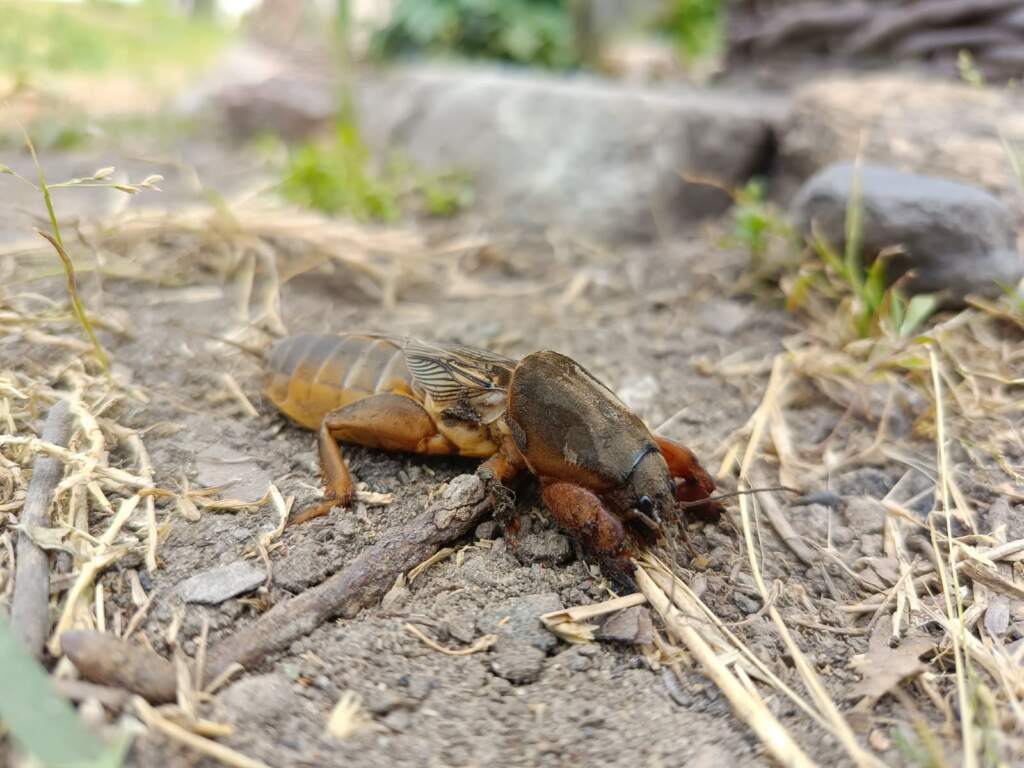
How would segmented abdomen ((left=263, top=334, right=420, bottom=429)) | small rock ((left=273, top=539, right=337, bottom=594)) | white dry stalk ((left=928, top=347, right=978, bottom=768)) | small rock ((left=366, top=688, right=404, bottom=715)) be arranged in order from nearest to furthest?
1. white dry stalk ((left=928, top=347, right=978, bottom=768))
2. small rock ((left=366, top=688, right=404, bottom=715))
3. small rock ((left=273, top=539, right=337, bottom=594))
4. segmented abdomen ((left=263, top=334, right=420, bottom=429))

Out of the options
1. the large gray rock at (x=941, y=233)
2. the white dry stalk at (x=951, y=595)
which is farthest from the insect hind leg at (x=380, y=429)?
the large gray rock at (x=941, y=233)

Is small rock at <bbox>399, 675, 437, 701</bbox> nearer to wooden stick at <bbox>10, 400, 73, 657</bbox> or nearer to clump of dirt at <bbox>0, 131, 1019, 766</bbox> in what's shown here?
clump of dirt at <bbox>0, 131, 1019, 766</bbox>

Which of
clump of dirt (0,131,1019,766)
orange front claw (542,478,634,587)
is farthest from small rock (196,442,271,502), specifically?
orange front claw (542,478,634,587)

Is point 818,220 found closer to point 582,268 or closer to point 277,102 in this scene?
point 582,268

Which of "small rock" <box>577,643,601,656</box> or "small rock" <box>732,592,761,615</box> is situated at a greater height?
"small rock" <box>732,592,761,615</box>

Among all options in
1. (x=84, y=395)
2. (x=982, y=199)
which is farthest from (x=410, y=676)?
(x=982, y=199)

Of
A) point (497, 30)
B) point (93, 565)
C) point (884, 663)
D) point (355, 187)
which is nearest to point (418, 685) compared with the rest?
point (93, 565)
